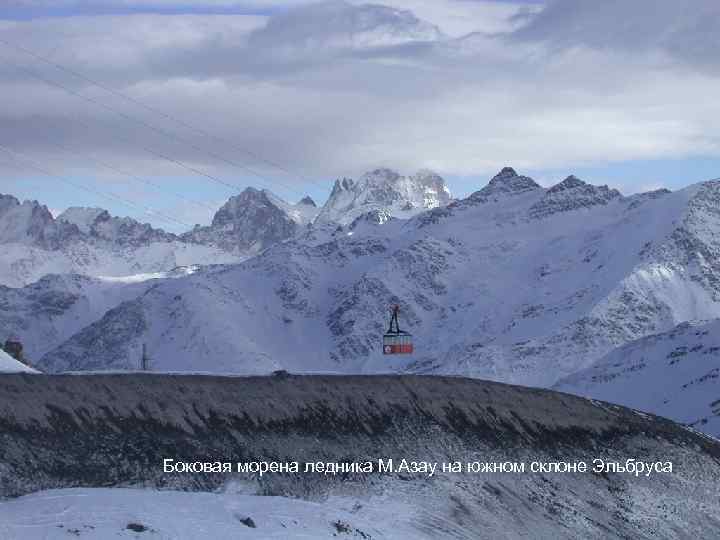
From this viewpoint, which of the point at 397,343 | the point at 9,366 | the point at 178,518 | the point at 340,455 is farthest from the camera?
the point at 397,343

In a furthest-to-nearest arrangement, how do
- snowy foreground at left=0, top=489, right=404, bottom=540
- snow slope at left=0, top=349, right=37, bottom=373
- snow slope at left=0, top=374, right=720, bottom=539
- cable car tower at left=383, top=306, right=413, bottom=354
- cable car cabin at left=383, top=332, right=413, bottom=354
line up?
cable car cabin at left=383, top=332, right=413, bottom=354 < cable car tower at left=383, top=306, right=413, bottom=354 < snow slope at left=0, top=349, right=37, bottom=373 < snow slope at left=0, top=374, right=720, bottom=539 < snowy foreground at left=0, top=489, right=404, bottom=540

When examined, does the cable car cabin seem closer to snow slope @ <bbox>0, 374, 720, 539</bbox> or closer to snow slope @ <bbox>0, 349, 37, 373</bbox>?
snow slope @ <bbox>0, 374, 720, 539</bbox>

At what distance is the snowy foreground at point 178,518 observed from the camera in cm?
4753

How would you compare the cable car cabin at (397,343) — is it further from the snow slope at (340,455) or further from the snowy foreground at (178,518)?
the snowy foreground at (178,518)

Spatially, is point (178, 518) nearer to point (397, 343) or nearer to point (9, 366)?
point (9, 366)

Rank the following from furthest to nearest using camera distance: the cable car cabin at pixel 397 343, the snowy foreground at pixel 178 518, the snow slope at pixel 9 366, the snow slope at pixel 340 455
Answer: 1. the cable car cabin at pixel 397 343
2. the snow slope at pixel 9 366
3. the snow slope at pixel 340 455
4. the snowy foreground at pixel 178 518

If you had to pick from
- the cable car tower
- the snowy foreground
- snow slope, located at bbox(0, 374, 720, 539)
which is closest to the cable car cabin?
the cable car tower

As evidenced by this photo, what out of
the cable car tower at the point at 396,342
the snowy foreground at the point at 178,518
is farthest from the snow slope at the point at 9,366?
the cable car tower at the point at 396,342

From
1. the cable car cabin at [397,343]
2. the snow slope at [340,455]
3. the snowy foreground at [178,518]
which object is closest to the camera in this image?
the snowy foreground at [178,518]

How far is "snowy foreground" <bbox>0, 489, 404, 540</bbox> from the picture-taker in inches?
1871

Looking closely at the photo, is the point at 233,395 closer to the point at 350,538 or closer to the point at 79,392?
the point at 79,392

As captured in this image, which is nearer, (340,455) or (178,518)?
(178,518)

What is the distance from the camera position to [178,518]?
50.4 metres

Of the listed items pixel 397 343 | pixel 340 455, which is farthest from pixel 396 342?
pixel 340 455
